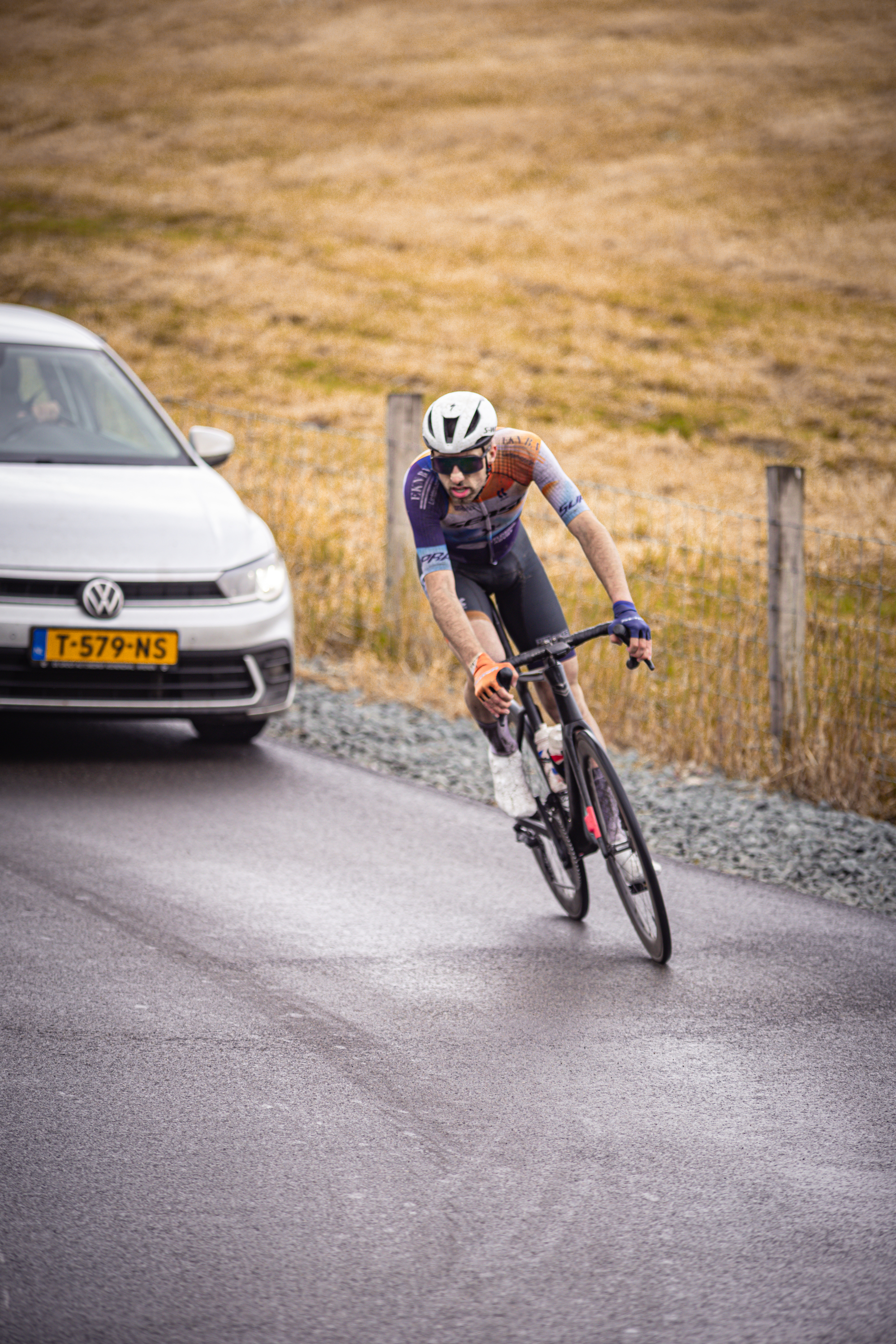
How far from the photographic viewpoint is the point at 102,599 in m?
7.52

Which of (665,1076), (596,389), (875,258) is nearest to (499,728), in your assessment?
(665,1076)

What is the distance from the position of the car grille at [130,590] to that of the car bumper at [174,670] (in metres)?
0.04

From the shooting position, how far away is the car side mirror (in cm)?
856

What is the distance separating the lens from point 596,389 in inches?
1030

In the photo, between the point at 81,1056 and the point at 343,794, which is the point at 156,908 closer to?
the point at 81,1056

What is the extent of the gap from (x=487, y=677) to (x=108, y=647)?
2.89 meters

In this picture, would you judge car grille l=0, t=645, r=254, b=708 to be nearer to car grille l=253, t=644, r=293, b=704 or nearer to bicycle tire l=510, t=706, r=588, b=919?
→ car grille l=253, t=644, r=293, b=704

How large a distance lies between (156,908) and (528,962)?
1.43 m

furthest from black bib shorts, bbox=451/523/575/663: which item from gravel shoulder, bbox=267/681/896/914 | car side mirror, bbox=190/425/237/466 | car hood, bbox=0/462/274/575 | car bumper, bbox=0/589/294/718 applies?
car side mirror, bbox=190/425/237/466

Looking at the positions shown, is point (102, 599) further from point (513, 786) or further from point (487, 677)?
point (487, 677)

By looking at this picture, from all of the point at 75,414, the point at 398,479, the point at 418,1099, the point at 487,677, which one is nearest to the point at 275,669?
the point at 75,414

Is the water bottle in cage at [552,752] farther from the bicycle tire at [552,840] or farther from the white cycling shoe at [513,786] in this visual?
the white cycling shoe at [513,786]

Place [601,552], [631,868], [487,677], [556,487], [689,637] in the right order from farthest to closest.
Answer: [689,637] < [556,487] < [601,552] < [631,868] < [487,677]

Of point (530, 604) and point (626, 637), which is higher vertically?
point (626, 637)
